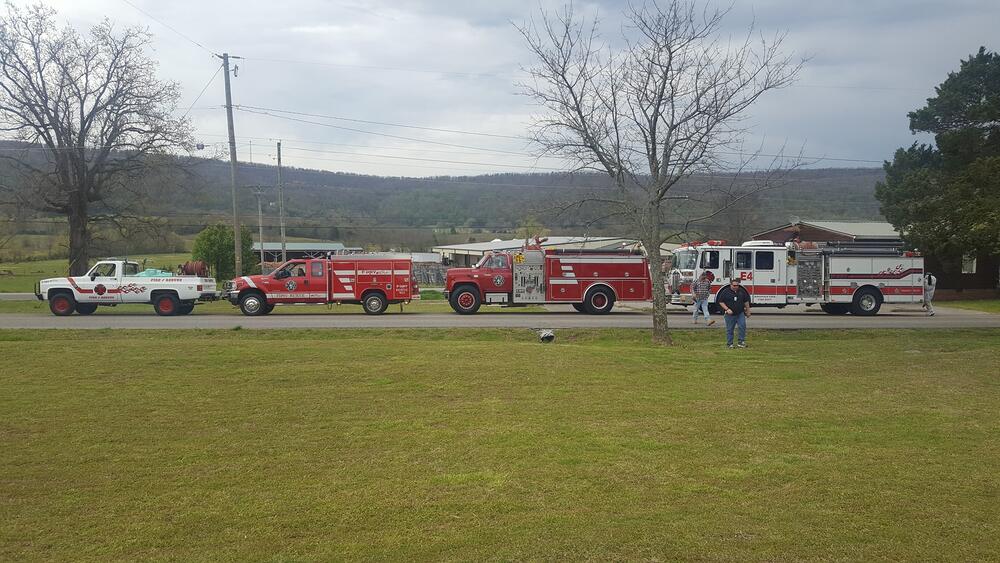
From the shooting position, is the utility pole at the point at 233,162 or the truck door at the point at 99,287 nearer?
the truck door at the point at 99,287

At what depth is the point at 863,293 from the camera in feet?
95.3

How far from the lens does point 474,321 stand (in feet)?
81.6

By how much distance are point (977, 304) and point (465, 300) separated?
2636 centimetres

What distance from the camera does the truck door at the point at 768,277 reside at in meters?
28.2

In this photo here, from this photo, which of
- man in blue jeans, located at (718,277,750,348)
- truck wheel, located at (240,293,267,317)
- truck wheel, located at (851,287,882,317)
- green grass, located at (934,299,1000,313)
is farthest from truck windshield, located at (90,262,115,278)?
green grass, located at (934,299,1000,313)

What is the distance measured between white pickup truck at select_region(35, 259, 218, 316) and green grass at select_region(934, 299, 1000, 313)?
110 feet

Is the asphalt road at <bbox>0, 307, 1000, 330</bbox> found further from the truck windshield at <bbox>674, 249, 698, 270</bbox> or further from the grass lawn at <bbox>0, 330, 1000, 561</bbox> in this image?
the grass lawn at <bbox>0, 330, 1000, 561</bbox>

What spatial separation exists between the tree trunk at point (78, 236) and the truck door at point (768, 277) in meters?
34.0

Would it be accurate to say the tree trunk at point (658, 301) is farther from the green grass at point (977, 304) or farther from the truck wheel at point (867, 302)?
the green grass at point (977, 304)

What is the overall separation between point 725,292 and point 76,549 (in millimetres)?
15083

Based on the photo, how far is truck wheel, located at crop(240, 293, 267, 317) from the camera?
1077 inches

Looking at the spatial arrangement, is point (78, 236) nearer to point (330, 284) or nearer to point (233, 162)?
point (233, 162)

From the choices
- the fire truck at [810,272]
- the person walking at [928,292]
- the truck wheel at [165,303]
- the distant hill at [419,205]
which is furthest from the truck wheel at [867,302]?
the distant hill at [419,205]

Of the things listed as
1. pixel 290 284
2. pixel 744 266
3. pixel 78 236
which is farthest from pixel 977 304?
pixel 78 236
